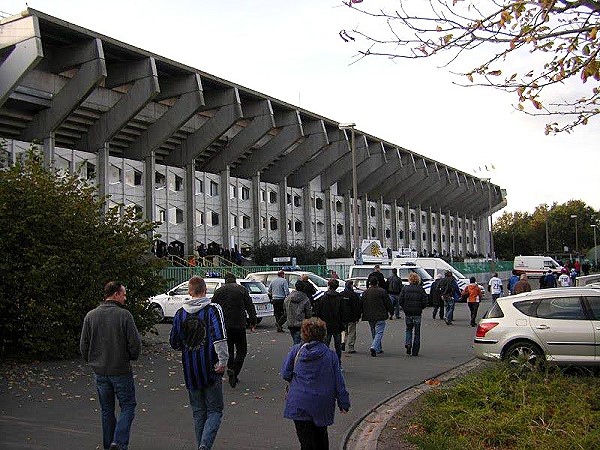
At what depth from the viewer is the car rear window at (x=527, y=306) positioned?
491 inches

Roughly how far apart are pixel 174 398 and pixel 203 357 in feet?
13.0

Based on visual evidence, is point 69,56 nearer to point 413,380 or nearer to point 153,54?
point 153,54

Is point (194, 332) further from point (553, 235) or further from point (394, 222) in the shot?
point (553, 235)

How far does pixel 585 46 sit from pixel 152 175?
40498 millimetres

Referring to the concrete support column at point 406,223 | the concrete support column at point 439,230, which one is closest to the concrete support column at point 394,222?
the concrete support column at point 406,223

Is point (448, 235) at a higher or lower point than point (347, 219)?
lower

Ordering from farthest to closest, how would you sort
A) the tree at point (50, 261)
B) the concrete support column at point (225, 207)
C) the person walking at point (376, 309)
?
1. the concrete support column at point (225, 207)
2. the person walking at point (376, 309)
3. the tree at point (50, 261)

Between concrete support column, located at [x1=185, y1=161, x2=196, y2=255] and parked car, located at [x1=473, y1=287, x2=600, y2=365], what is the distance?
38.5 meters

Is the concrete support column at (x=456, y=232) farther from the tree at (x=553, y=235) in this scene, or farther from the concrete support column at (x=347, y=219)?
the concrete support column at (x=347, y=219)

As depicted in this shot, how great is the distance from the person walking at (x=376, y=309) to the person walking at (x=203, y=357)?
855cm

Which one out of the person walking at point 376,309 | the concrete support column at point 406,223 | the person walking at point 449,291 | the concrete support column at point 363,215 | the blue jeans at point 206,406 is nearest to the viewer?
the blue jeans at point 206,406

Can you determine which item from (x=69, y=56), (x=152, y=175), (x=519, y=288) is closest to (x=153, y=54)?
(x=69, y=56)

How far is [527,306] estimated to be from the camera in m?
12.6

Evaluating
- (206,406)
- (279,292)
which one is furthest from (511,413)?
(279,292)
